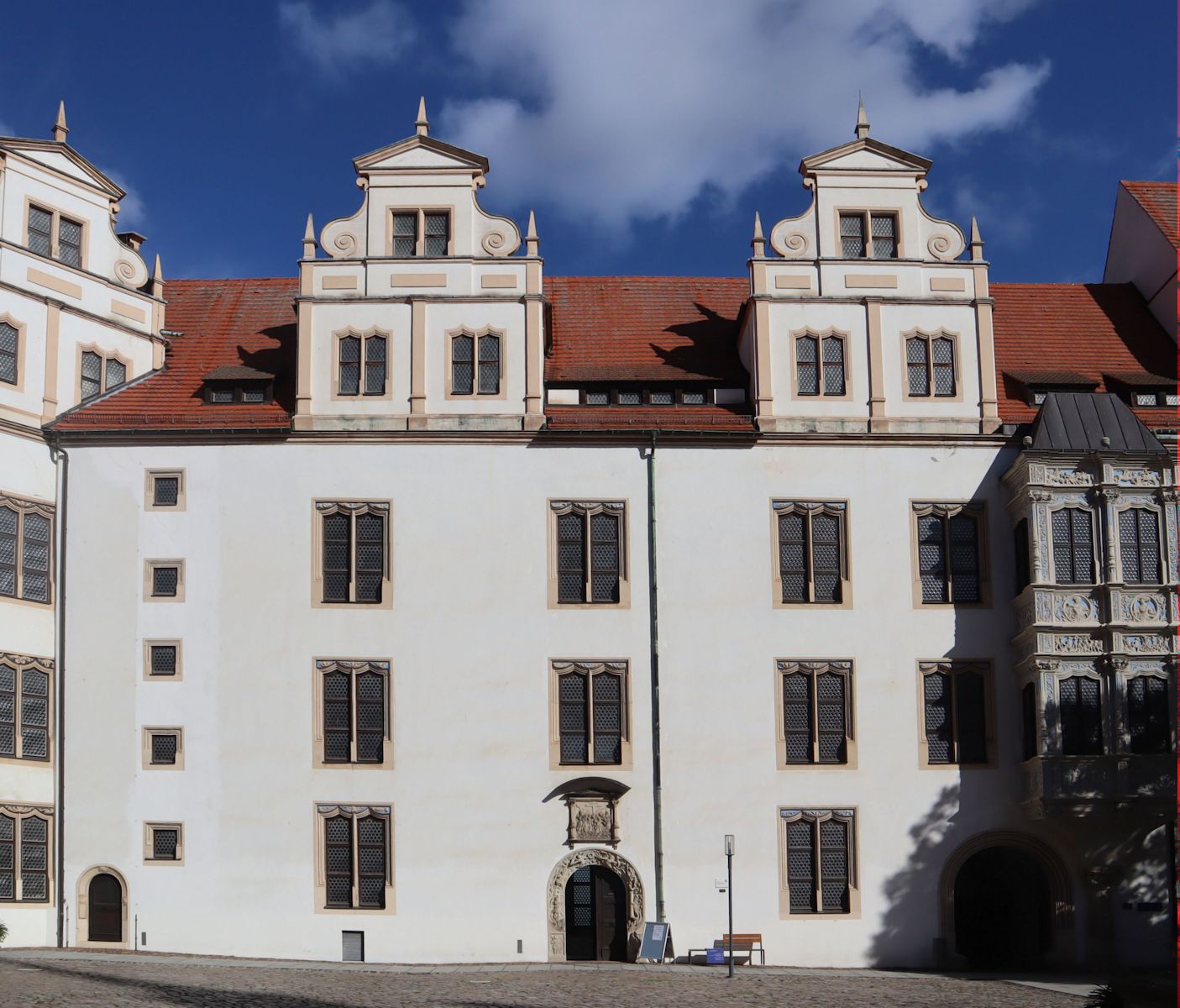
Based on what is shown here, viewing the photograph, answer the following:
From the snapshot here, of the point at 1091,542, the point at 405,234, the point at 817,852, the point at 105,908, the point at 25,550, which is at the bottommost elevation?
the point at 105,908

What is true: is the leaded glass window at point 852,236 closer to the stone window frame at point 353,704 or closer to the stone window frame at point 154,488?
the stone window frame at point 353,704

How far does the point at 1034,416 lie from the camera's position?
120 feet

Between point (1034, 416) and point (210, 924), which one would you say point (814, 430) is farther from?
point (210, 924)

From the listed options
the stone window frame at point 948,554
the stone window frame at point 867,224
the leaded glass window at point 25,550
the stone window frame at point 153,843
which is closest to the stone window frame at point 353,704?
the stone window frame at point 153,843

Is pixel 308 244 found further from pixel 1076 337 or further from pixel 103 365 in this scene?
pixel 1076 337

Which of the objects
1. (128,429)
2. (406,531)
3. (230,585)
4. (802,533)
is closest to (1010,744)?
(802,533)

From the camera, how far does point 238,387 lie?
36875 mm

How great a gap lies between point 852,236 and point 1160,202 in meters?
9.95

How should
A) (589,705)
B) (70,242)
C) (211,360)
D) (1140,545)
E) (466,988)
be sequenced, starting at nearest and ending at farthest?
(466,988)
(589,705)
(1140,545)
(70,242)
(211,360)

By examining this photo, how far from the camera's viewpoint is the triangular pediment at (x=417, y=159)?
37.1 metres

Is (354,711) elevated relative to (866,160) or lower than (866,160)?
lower

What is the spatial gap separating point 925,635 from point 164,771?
1594 centimetres

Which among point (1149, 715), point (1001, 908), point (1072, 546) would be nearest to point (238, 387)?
point (1072, 546)

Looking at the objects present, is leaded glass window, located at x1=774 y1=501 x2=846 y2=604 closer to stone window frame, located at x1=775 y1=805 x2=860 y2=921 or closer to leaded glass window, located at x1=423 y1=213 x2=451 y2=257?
stone window frame, located at x1=775 y1=805 x2=860 y2=921
